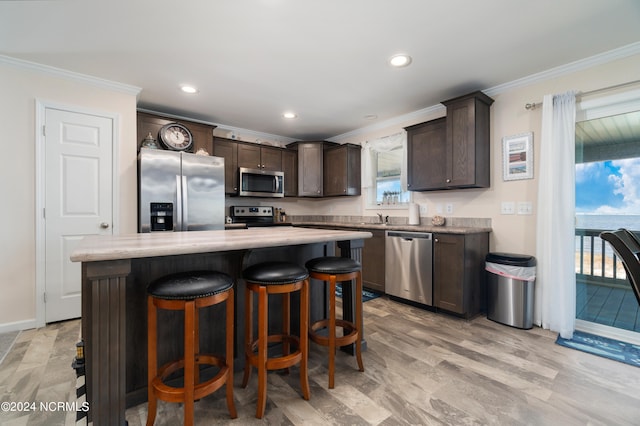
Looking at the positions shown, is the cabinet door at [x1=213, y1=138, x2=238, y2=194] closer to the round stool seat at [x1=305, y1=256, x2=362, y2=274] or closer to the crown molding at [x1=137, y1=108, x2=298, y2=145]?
the crown molding at [x1=137, y1=108, x2=298, y2=145]

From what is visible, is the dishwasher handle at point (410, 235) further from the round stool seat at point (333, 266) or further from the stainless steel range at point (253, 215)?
the stainless steel range at point (253, 215)

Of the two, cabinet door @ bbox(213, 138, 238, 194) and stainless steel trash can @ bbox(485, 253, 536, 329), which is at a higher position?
cabinet door @ bbox(213, 138, 238, 194)

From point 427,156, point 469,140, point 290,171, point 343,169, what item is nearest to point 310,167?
point 290,171

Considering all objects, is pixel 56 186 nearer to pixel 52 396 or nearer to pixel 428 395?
pixel 52 396

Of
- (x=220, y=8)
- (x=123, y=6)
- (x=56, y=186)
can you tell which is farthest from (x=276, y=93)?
(x=56, y=186)

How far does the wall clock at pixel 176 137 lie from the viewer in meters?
3.49

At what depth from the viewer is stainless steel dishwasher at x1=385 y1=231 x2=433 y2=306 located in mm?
3055

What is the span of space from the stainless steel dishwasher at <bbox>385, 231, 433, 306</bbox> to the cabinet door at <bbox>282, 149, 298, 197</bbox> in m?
2.09

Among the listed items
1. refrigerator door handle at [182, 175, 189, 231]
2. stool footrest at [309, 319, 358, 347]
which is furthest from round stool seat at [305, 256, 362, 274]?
refrigerator door handle at [182, 175, 189, 231]

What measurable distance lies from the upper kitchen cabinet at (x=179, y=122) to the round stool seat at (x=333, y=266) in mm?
2753

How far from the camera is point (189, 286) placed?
1291 millimetres

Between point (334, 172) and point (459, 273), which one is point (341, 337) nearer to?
point (459, 273)

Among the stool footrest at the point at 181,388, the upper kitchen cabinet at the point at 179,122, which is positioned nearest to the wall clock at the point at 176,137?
the upper kitchen cabinet at the point at 179,122

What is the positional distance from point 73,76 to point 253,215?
2.68 m
